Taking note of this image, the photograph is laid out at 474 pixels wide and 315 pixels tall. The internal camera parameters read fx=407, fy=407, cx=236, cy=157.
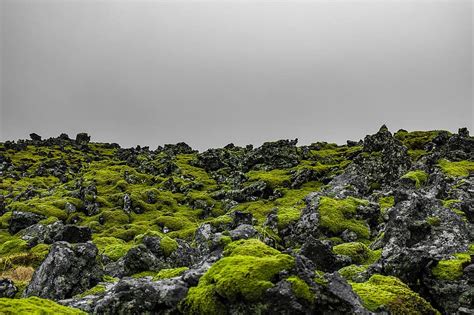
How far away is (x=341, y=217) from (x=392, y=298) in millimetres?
21738

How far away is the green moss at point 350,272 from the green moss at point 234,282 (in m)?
6.96

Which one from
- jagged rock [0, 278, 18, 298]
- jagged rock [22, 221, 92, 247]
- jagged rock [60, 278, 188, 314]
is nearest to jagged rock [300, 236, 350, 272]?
jagged rock [60, 278, 188, 314]

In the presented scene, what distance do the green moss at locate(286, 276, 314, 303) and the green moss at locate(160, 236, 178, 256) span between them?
50.8 ft

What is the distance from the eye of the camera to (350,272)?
19469 mm

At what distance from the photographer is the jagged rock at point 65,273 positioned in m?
19.8

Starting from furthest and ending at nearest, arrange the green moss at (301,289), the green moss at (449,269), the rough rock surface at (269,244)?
the green moss at (449,269)
the rough rock surface at (269,244)
the green moss at (301,289)

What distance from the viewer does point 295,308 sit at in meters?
12.1

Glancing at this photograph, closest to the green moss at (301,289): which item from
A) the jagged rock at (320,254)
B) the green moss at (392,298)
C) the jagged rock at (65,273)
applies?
the green moss at (392,298)

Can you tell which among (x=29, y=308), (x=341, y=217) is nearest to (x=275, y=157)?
(x=341, y=217)

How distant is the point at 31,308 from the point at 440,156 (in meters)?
68.9

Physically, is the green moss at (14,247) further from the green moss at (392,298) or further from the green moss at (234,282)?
the green moss at (392,298)

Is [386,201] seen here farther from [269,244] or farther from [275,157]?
[275,157]

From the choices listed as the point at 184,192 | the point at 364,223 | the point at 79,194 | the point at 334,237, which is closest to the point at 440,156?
the point at 364,223

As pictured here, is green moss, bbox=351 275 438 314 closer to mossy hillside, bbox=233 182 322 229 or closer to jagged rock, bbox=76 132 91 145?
mossy hillside, bbox=233 182 322 229
